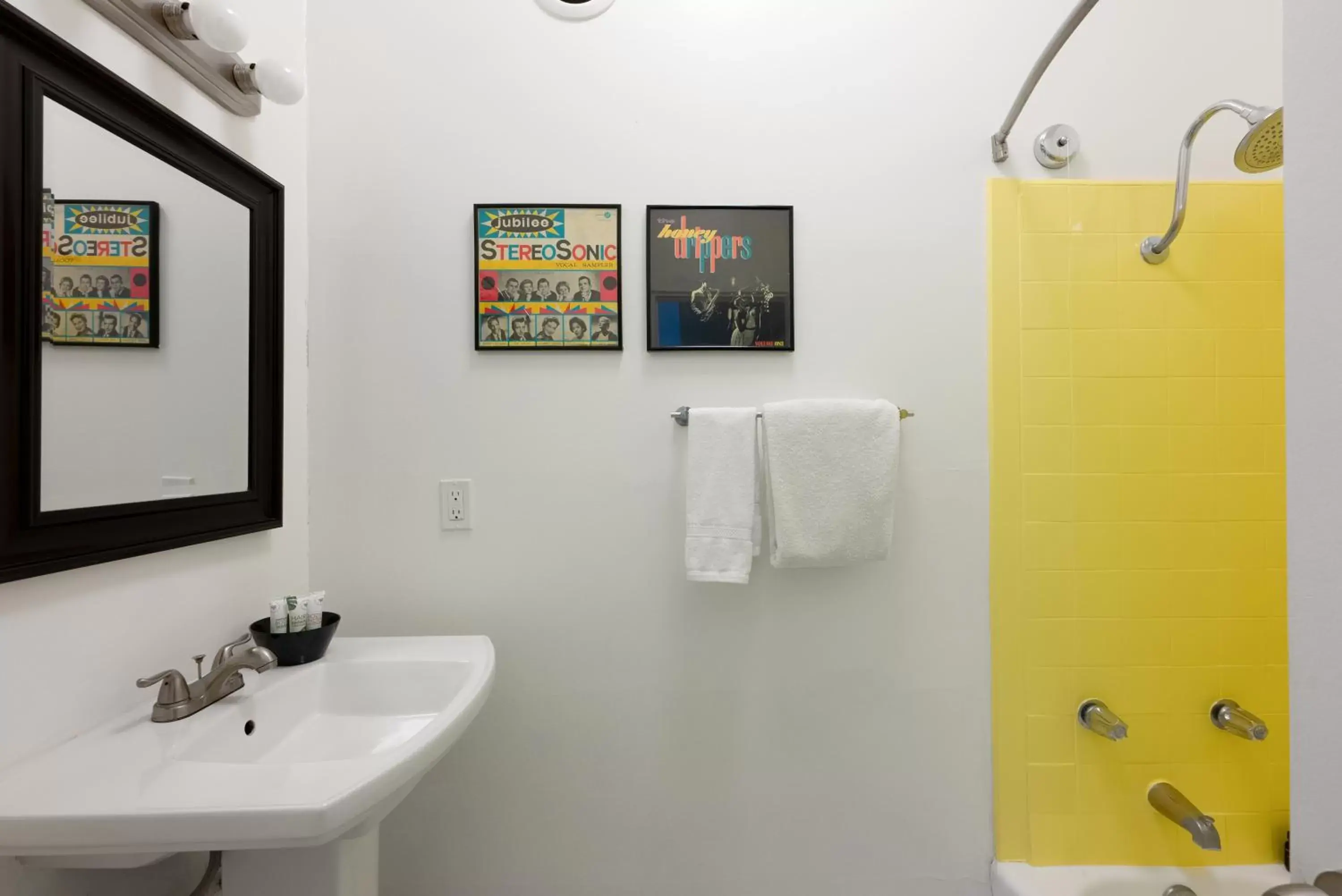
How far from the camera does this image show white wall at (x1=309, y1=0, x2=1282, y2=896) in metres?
1.39

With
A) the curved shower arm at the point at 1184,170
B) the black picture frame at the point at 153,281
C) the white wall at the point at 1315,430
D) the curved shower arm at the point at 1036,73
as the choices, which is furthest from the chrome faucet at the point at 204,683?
the curved shower arm at the point at 1184,170

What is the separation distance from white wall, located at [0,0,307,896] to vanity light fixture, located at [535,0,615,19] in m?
0.54

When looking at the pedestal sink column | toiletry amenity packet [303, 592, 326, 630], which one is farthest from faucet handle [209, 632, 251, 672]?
the pedestal sink column

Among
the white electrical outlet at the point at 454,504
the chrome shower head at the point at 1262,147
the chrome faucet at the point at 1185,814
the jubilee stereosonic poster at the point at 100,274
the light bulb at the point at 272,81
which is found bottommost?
the chrome faucet at the point at 1185,814

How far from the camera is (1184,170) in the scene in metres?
1.26

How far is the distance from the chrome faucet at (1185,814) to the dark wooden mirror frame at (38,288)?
1.97 meters

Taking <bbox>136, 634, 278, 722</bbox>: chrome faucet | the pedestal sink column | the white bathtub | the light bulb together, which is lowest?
the white bathtub

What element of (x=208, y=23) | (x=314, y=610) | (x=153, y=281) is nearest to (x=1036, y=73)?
(x=208, y=23)

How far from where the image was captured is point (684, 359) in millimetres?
1407

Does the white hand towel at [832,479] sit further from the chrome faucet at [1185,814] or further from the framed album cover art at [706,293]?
the chrome faucet at [1185,814]

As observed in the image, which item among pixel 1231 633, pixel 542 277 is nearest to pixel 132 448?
pixel 542 277

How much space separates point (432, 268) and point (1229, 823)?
2187 mm

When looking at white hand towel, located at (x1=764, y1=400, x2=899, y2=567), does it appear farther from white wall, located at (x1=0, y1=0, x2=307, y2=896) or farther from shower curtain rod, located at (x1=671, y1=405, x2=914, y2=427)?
white wall, located at (x1=0, y1=0, x2=307, y2=896)

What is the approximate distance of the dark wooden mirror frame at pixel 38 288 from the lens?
797mm
